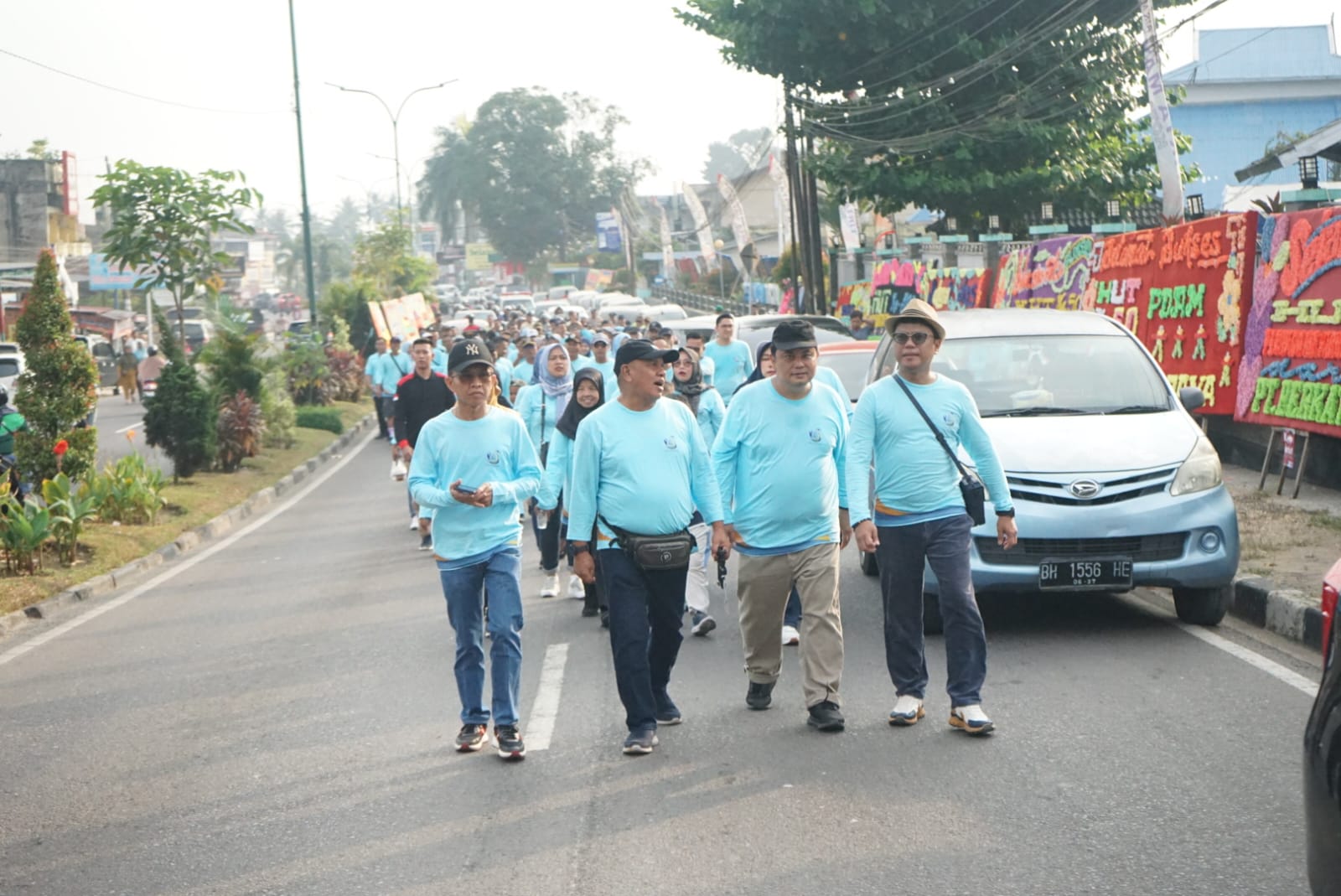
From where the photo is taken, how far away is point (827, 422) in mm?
6941

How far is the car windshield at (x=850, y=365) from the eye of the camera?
47.8 feet

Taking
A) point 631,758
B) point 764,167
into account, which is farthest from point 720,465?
point 764,167

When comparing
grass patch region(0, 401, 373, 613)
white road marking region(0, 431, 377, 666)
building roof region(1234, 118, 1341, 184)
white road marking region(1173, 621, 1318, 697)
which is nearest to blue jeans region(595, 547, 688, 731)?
white road marking region(1173, 621, 1318, 697)

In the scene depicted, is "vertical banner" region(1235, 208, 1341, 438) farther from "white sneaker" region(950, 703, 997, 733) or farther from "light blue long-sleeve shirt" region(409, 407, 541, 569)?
"light blue long-sleeve shirt" region(409, 407, 541, 569)

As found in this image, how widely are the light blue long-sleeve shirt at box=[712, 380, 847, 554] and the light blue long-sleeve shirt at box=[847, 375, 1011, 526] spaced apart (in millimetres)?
126

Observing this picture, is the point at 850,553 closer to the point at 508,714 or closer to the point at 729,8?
the point at 508,714

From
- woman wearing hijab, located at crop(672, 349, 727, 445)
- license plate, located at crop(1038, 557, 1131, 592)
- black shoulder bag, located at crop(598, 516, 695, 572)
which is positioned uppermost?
woman wearing hijab, located at crop(672, 349, 727, 445)

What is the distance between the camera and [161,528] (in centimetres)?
1608

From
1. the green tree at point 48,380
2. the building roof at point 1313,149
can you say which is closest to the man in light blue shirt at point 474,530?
the green tree at point 48,380

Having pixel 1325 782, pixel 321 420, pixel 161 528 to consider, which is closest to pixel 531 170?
pixel 321 420

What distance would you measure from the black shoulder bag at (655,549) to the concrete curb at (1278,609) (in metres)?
3.66

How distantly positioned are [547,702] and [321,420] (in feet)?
75.3

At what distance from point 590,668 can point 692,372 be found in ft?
8.07

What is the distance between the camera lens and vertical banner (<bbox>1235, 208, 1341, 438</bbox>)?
1261 cm
